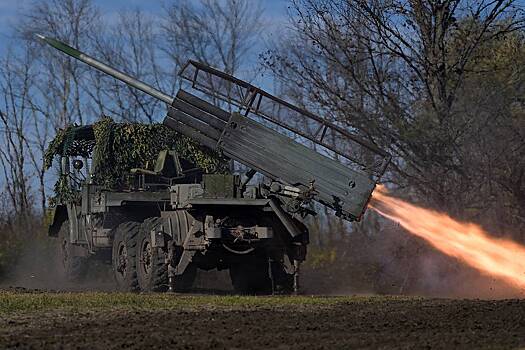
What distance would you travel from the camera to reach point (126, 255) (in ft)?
67.7

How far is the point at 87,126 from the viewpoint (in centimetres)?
2323

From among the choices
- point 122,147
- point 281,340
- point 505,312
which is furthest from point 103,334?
point 122,147

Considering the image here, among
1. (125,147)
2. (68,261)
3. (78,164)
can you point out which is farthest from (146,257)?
(68,261)

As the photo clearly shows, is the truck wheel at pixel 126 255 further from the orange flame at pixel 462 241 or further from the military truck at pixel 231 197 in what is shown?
the orange flame at pixel 462 241

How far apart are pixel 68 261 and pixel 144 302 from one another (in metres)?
9.34

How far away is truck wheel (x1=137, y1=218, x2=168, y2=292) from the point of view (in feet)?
63.3

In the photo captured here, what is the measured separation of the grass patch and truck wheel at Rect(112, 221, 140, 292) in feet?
8.25

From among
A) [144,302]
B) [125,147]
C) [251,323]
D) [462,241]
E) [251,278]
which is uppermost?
[125,147]

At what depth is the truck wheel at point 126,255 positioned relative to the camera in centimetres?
2039

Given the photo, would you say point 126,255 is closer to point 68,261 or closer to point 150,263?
point 150,263

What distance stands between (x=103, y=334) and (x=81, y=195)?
11.1 metres

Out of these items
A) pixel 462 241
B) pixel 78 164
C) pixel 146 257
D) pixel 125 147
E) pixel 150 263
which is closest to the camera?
pixel 150 263

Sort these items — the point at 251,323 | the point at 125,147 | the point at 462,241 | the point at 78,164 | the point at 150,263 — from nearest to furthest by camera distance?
1. the point at 251,323
2. the point at 150,263
3. the point at 462,241
4. the point at 125,147
5. the point at 78,164

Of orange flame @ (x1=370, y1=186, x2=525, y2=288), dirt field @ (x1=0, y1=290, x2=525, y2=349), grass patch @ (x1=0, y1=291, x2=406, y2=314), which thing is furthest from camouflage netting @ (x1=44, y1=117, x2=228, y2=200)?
dirt field @ (x1=0, y1=290, x2=525, y2=349)
